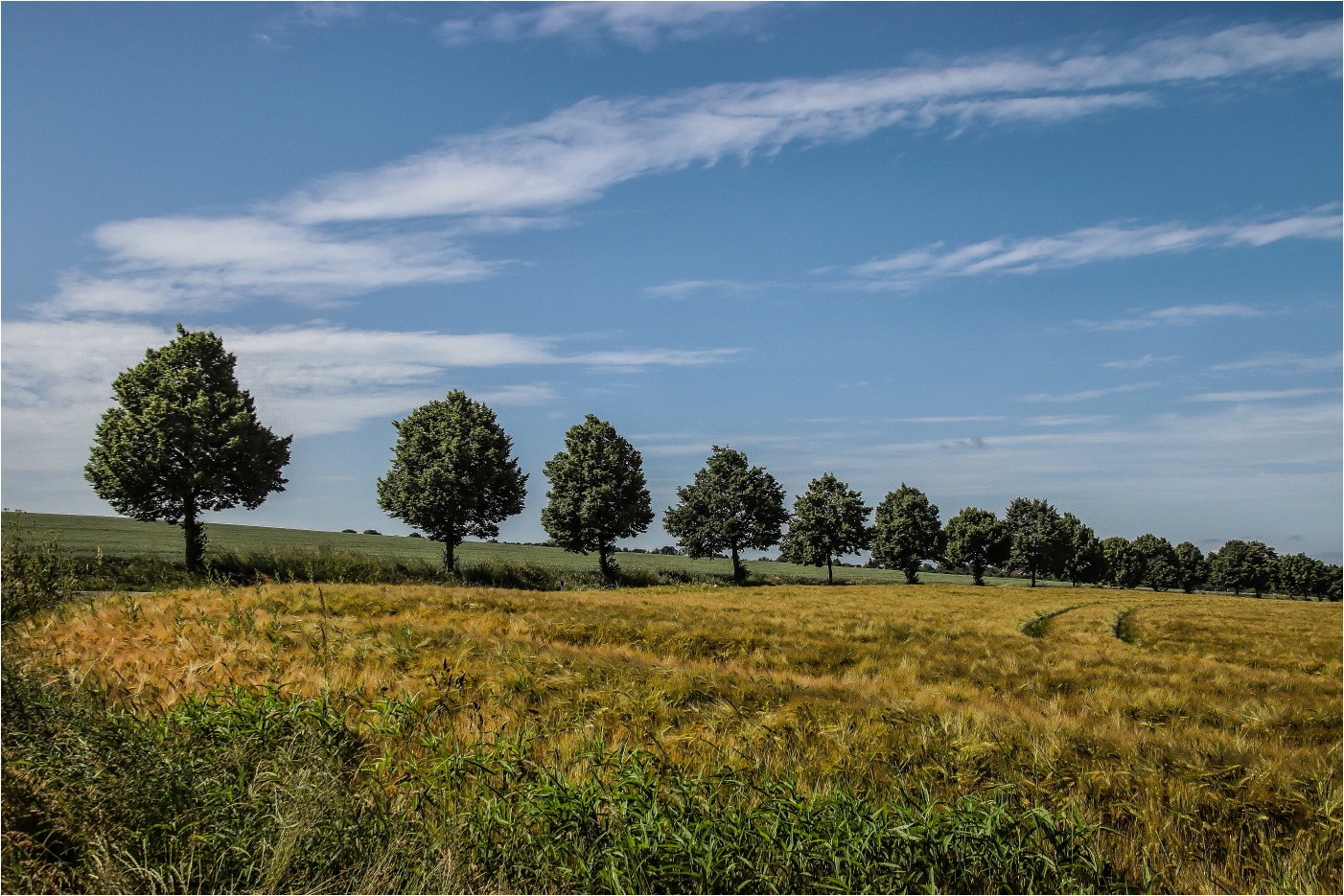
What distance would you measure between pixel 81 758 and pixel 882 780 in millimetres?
6884

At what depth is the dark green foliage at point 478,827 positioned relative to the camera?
4.86 m

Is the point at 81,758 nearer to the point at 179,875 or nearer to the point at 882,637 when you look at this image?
the point at 179,875

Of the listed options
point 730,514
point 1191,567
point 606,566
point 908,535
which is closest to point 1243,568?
point 1191,567

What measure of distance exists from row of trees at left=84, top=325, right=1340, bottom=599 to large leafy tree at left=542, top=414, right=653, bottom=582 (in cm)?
12

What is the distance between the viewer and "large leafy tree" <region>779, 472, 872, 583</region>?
8700cm

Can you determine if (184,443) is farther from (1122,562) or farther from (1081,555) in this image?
(1122,562)

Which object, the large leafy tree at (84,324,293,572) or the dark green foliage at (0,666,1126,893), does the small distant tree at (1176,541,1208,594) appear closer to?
the large leafy tree at (84,324,293,572)

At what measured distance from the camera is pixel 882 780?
6.91m

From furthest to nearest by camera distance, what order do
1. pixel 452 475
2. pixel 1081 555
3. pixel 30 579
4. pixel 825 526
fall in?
pixel 1081 555 < pixel 825 526 < pixel 452 475 < pixel 30 579

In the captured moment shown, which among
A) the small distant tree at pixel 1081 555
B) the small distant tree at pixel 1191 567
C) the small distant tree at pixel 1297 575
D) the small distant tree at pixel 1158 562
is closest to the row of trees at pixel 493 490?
the small distant tree at pixel 1081 555

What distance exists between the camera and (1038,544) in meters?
114

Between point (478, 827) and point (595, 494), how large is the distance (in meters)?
57.6

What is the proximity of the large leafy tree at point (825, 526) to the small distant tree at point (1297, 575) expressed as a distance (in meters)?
127

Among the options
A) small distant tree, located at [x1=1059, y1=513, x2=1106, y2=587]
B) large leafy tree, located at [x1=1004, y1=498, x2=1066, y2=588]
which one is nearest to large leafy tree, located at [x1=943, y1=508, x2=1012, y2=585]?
large leafy tree, located at [x1=1004, y1=498, x2=1066, y2=588]
